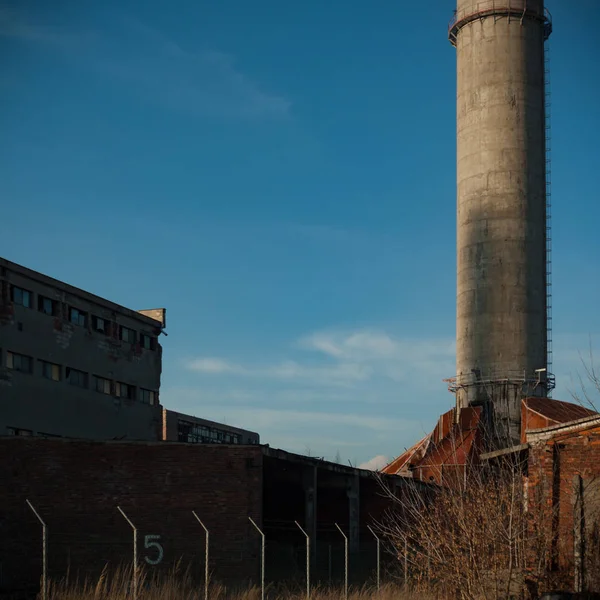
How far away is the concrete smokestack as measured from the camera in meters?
58.0

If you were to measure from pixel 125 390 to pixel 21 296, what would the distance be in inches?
455

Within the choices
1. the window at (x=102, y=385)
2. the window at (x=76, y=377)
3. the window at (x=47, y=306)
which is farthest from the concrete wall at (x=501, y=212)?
the window at (x=47, y=306)

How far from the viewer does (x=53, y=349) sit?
53.7m

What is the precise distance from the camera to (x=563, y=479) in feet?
88.1

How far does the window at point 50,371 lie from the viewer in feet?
174

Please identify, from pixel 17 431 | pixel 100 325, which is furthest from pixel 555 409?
pixel 17 431

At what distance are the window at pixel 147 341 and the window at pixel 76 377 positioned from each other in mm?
6434

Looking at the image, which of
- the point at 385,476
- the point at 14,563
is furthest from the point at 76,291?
the point at 14,563

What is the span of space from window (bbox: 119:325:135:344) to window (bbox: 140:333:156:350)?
1073 millimetres

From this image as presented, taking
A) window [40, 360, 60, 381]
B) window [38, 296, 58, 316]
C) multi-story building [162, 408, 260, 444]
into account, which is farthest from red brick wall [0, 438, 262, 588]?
multi-story building [162, 408, 260, 444]

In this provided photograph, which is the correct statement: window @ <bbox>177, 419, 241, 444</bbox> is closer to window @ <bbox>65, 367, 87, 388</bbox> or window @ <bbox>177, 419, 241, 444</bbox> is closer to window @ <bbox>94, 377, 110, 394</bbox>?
window @ <bbox>94, 377, 110, 394</bbox>

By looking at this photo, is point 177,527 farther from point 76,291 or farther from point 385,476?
point 76,291

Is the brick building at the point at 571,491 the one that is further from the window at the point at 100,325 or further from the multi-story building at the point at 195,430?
the multi-story building at the point at 195,430

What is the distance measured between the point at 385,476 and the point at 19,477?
55.8ft
